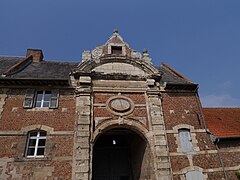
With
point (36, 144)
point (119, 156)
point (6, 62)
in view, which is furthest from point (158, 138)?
point (6, 62)

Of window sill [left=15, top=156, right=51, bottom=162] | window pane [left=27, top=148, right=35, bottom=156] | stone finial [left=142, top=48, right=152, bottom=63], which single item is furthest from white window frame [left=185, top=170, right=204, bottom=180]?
window pane [left=27, top=148, right=35, bottom=156]

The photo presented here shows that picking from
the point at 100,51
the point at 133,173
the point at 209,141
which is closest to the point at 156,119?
the point at 209,141

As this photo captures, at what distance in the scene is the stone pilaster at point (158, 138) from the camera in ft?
28.9

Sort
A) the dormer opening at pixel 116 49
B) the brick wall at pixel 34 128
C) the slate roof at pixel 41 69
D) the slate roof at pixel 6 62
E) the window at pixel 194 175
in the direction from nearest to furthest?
the brick wall at pixel 34 128 < the window at pixel 194 175 < the slate roof at pixel 41 69 < the slate roof at pixel 6 62 < the dormer opening at pixel 116 49

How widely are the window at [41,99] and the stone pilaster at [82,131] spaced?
4.21 feet

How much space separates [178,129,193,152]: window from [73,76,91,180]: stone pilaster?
509 cm

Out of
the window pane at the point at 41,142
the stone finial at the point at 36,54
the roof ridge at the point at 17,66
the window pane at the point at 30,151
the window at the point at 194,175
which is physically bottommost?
the window at the point at 194,175

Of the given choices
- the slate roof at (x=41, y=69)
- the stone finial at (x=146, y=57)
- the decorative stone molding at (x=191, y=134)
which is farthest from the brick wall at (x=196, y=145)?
the slate roof at (x=41, y=69)

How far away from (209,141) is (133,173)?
5048mm

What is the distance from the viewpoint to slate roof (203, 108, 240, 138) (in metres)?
10.5

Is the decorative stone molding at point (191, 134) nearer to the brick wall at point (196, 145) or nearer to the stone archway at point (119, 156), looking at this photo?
the brick wall at point (196, 145)

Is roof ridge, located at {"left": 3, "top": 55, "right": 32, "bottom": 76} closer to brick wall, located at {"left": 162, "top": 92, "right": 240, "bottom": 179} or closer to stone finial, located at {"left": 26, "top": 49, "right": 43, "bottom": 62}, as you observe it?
stone finial, located at {"left": 26, "top": 49, "right": 43, "bottom": 62}

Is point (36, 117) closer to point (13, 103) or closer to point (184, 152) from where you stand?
point (13, 103)

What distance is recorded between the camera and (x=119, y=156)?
1232cm
